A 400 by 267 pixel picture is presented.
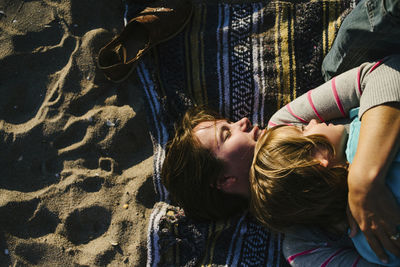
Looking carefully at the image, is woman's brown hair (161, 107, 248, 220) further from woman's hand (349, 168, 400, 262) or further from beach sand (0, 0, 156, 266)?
woman's hand (349, 168, 400, 262)

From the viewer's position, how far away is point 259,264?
7.25 ft

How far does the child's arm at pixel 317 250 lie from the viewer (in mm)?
1883

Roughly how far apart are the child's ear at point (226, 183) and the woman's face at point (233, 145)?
23mm

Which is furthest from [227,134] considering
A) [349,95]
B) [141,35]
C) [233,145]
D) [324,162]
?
[141,35]

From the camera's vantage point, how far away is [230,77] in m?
2.47

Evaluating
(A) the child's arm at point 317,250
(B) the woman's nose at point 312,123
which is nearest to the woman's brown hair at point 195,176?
(A) the child's arm at point 317,250

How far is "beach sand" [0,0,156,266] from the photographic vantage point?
243cm

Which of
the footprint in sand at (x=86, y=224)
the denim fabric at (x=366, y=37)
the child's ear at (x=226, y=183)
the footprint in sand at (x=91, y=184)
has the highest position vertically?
the denim fabric at (x=366, y=37)

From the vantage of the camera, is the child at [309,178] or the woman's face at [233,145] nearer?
the child at [309,178]

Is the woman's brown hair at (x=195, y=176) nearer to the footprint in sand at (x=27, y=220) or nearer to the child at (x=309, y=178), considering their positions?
the child at (x=309, y=178)

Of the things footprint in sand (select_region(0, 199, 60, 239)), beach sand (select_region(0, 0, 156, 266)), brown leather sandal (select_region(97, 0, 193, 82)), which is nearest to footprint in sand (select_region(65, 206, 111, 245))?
beach sand (select_region(0, 0, 156, 266))

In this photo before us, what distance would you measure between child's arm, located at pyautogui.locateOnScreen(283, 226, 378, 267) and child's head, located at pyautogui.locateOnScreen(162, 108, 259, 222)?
395mm

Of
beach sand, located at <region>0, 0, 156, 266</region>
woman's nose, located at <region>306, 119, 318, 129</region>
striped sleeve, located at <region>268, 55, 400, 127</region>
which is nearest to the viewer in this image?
striped sleeve, located at <region>268, 55, 400, 127</region>

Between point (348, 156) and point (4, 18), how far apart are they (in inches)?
110
